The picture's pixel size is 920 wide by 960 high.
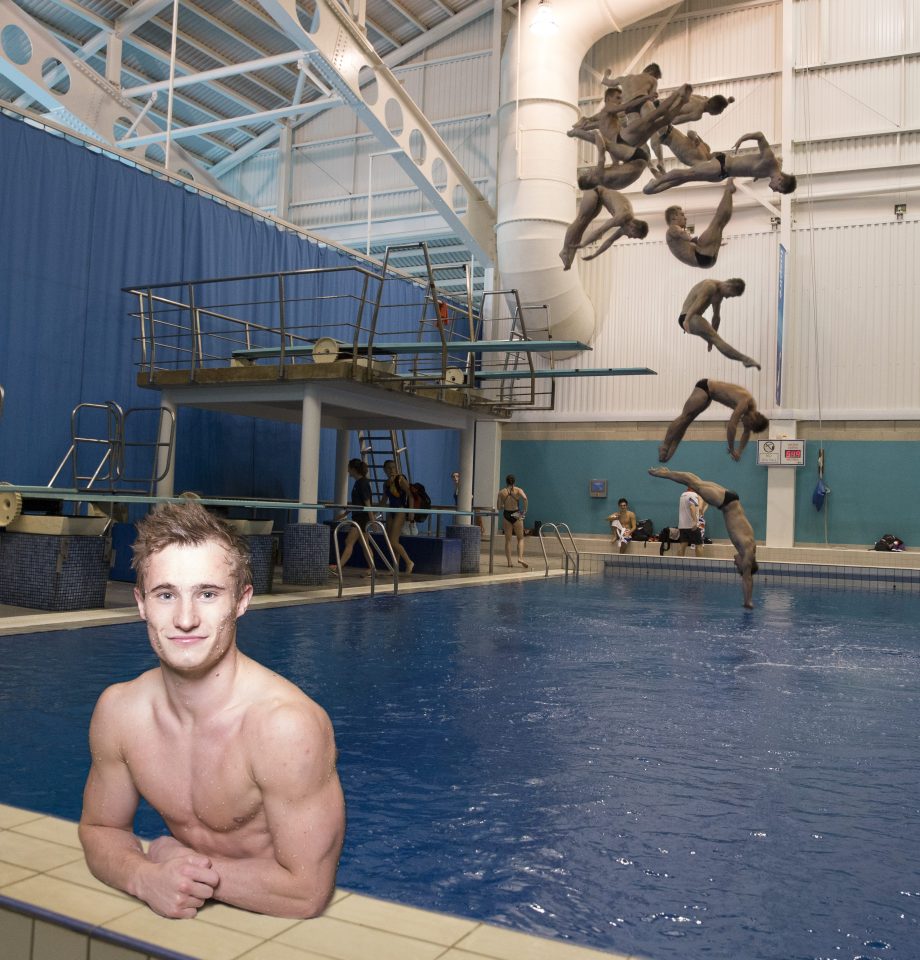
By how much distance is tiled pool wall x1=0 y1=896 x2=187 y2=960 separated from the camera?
6.22 ft

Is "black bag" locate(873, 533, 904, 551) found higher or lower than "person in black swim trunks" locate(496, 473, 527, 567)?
lower

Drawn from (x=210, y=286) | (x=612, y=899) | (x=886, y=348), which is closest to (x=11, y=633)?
(x=612, y=899)

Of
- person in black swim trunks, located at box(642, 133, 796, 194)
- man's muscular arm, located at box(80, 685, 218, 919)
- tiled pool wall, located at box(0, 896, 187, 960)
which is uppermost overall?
person in black swim trunks, located at box(642, 133, 796, 194)

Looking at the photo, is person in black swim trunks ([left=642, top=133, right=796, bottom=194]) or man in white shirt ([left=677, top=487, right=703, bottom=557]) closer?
person in black swim trunks ([left=642, top=133, right=796, bottom=194])

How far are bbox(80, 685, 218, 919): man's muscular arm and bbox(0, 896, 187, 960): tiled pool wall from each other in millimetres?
129

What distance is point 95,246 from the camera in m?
12.6

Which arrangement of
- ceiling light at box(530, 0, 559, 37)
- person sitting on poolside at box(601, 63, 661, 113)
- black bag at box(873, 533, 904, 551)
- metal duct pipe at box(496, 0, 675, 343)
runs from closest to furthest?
person sitting on poolside at box(601, 63, 661, 113), metal duct pipe at box(496, 0, 675, 343), ceiling light at box(530, 0, 559, 37), black bag at box(873, 533, 904, 551)

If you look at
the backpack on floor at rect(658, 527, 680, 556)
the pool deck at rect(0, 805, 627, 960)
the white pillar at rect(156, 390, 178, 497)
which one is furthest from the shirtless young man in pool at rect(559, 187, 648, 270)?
the backpack on floor at rect(658, 527, 680, 556)

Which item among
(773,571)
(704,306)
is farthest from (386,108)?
(773,571)

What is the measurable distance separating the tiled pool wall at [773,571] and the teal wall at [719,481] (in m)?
2.25

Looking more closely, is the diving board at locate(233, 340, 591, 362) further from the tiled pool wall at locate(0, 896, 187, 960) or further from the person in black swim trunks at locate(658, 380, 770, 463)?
the tiled pool wall at locate(0, 896, 187, 960)

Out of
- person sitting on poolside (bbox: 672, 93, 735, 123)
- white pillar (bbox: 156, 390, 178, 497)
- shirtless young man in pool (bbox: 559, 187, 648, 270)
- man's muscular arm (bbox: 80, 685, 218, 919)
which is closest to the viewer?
man's muscular arm (bbox: 80, 685, 218, 919)

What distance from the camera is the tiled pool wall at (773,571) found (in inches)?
654

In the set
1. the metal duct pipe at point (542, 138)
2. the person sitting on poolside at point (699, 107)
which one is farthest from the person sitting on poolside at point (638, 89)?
the metal duct pipe at point (542, 138)
